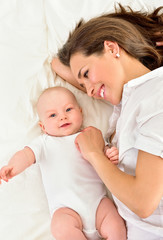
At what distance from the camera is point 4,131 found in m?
1.68

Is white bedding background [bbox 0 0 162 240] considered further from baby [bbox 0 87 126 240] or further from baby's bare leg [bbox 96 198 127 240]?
baby's bare leg [bbox 96 198 127 240]

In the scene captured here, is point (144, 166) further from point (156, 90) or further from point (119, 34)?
point (119, 34)

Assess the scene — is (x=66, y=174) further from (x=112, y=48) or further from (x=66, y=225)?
(x=112, y=48)

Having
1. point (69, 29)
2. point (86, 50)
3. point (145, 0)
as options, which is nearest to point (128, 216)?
point (86, 50)

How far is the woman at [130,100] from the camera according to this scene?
1133 millimetres

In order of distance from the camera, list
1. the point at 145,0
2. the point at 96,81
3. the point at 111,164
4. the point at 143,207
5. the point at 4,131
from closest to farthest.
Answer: the point at 143,207 → the point at 111,164 → the point at 96,81 → the point at 4,131 → the point at 145,0

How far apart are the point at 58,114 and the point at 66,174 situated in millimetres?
311

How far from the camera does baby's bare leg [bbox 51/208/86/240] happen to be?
1.37 meters

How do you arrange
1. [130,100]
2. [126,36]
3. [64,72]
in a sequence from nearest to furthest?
[130,100] → [126,36] → [64,72]

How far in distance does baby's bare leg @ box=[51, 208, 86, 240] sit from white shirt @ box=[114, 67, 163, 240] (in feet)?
0.66

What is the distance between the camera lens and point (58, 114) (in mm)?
1631

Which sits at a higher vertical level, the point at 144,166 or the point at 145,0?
the point at 145,0

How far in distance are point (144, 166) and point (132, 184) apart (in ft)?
0.29

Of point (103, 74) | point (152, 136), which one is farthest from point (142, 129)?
point (103, 74)
